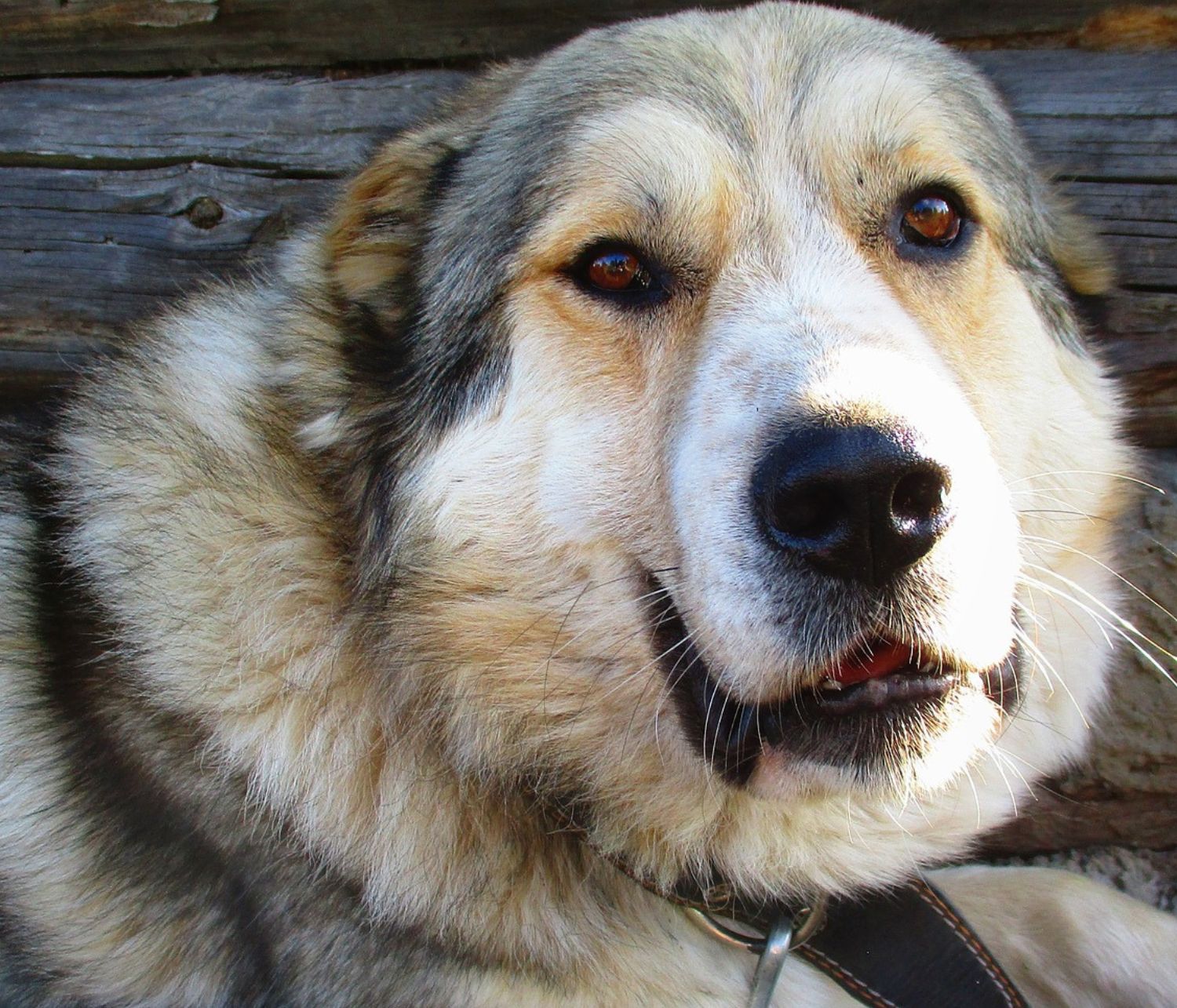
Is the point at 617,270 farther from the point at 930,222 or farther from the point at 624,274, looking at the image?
the point at 930,222

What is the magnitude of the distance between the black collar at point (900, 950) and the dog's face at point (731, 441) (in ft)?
0.40

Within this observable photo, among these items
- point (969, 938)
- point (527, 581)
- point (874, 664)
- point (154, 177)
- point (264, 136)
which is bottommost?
point (969, 938)

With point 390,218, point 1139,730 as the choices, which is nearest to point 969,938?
point 1139,730

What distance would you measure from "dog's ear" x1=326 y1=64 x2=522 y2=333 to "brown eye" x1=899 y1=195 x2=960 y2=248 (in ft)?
3.00

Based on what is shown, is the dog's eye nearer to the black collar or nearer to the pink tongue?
the pink tongue

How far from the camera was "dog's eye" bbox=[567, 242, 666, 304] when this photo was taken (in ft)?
6.66

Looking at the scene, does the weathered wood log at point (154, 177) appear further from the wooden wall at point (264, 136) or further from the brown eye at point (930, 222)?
the brown eye at point (930, 222)

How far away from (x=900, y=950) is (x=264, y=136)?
2.76 m

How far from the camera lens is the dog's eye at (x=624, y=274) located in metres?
2.03

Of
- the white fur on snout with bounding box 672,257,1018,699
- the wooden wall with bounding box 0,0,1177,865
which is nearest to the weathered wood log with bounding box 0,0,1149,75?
the wooden wall with bounding box 0,0,1177,865

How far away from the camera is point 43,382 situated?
136 inches

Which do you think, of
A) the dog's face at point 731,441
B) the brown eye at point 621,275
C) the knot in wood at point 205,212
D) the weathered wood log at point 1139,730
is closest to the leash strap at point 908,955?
the dog's face at point 731,441

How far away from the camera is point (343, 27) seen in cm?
324

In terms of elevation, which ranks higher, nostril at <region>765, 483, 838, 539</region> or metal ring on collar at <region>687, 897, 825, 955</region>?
nostril at <region>765, 483, 838, 539</region>
